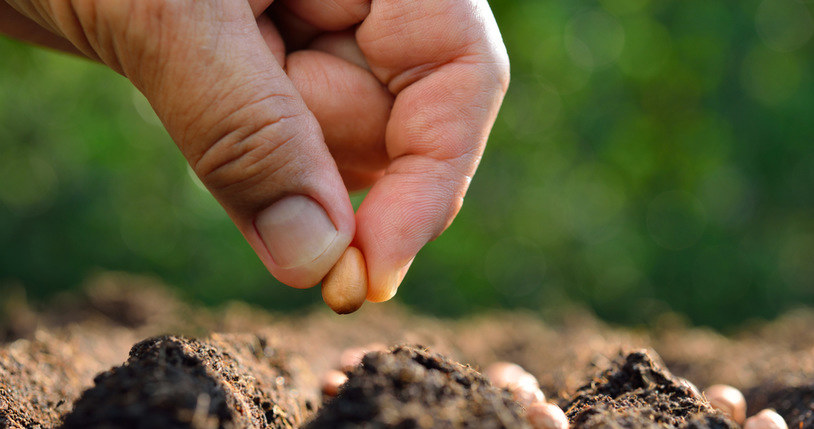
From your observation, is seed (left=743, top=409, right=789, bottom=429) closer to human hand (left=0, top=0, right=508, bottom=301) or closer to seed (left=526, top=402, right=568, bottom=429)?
seed (left=526, top=402, right=568, bottom=429)

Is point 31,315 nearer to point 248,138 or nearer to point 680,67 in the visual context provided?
point 248,138

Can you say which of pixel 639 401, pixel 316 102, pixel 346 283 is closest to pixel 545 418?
pixel 639 401

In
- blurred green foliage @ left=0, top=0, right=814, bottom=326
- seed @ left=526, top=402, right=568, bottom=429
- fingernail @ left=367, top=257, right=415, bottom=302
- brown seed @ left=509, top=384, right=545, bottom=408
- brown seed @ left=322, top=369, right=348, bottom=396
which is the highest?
seed @ left=526, top=402, right=568, bottom=429

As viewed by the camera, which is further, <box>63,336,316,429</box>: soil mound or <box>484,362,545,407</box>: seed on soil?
<box>484,362,545,407</box>: seed on soil

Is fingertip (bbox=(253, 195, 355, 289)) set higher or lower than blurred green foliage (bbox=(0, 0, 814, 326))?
higher

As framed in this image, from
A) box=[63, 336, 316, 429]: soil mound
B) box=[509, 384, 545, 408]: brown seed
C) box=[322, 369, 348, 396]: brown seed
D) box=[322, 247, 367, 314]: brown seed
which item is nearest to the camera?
box=[63, 336, 316, 429]: soil mound

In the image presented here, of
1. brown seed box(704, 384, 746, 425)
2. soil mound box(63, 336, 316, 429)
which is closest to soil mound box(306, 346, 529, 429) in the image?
soil mound box(63, 336, 316, 429)

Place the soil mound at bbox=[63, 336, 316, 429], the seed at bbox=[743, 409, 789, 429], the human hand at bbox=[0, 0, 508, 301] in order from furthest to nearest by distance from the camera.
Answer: the seed at bbox=[743, 409, 789, 429] < the human hand at bbox=[0, 0, 508, 301] < the soil mound at bbox=[63, 336, 316, 429]

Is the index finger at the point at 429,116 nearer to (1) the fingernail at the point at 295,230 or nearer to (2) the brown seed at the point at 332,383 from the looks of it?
(1) the fingernail at the point at 295,230

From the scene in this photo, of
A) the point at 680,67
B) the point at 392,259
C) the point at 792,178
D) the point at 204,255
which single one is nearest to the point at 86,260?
the point at 204,255

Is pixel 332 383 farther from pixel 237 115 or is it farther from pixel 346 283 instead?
pixel 237 115
